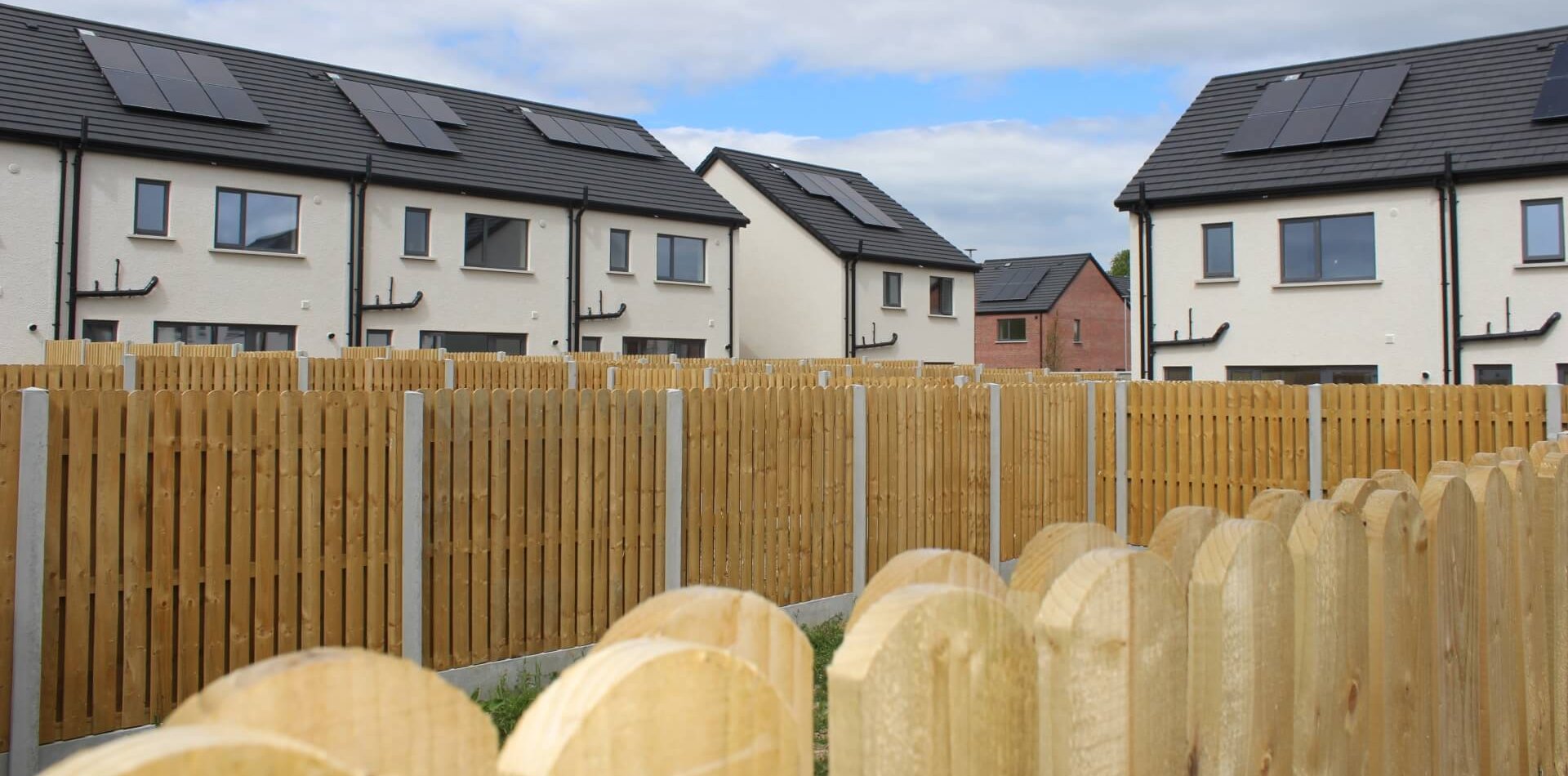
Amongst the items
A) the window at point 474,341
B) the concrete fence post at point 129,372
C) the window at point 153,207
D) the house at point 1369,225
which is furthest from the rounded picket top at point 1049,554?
the window at point 474,341

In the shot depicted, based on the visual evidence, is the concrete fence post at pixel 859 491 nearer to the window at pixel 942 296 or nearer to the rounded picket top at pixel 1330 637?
the rounded picket top at pixel 1330 637

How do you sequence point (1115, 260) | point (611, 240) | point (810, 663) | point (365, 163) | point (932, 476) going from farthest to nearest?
point (1115, 260)
point (611, 240)
point (365, 163)
point (932, 476)
point (810, 663)

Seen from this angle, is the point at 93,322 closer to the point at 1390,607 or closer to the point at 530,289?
the point at 530,289

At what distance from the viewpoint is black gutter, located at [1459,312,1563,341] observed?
2152cm

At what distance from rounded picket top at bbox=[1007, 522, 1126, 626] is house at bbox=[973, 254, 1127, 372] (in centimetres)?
5526

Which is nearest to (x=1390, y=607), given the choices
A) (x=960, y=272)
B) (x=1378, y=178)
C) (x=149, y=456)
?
(x=149, y=456)

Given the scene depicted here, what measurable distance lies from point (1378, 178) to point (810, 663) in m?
25.6

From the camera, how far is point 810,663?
1420 mm

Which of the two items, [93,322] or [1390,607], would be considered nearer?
[1390,607]

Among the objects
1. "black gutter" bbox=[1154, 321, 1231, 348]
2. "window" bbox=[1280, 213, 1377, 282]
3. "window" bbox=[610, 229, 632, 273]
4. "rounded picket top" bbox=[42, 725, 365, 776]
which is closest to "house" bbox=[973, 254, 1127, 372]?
"window" bbox=[610, 229, 632, 273]

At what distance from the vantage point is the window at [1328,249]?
23.9 meters

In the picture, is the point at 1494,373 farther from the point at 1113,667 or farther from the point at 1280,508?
the point at 1113,667

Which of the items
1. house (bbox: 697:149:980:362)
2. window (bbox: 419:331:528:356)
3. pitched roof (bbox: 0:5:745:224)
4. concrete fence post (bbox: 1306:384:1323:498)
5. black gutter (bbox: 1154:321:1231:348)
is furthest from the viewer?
house (bbox: 697:149:980:362)

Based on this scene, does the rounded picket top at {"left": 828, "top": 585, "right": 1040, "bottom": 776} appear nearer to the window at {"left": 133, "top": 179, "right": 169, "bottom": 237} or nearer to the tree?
the window at {"left": 133, "top": 179, "right": 169, "bottom": 237}
